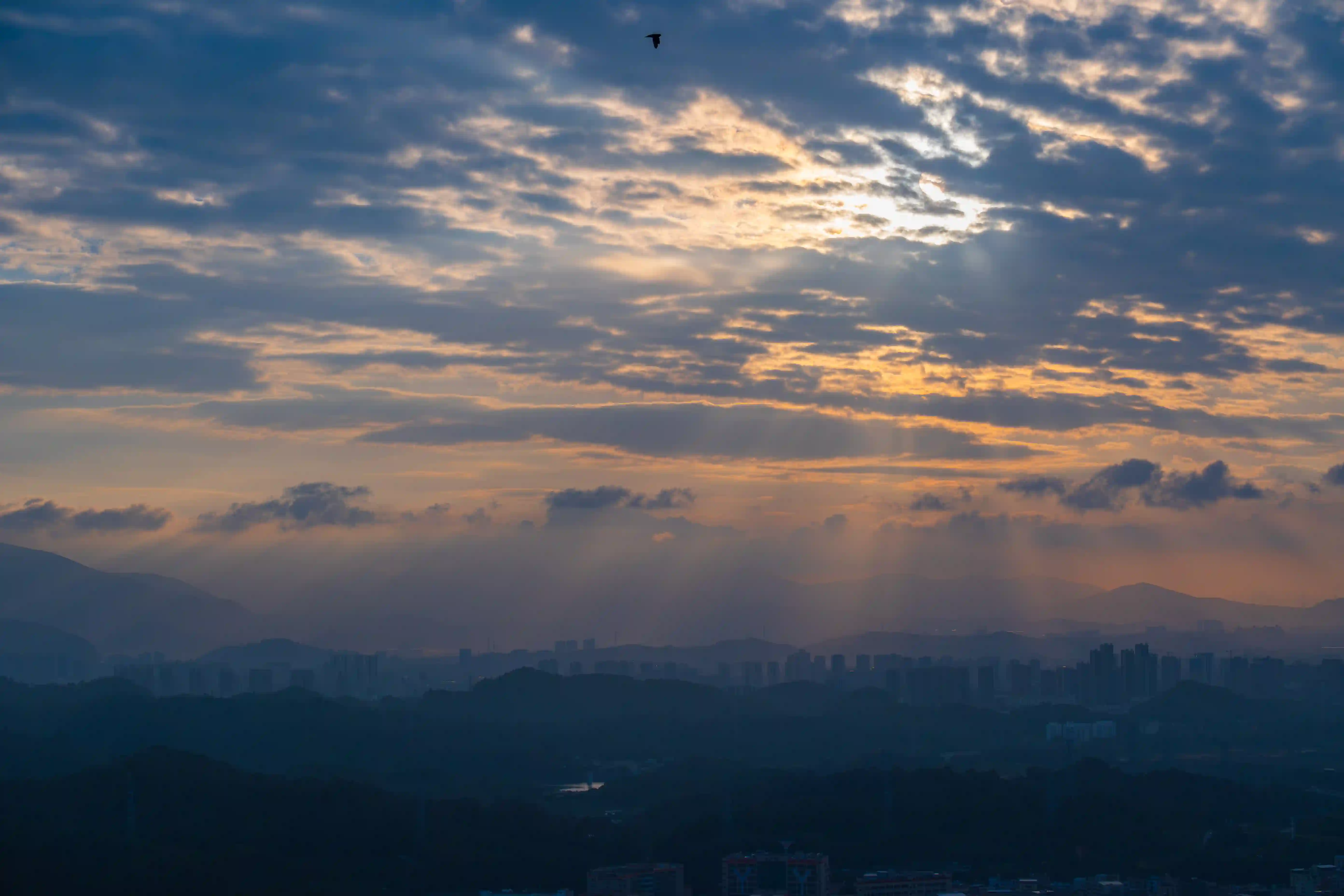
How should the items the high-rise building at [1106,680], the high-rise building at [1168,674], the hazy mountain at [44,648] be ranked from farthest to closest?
the hazy mountain at [44,648], the high-rise building at [1168,674], the high-rise building at [1106,680]

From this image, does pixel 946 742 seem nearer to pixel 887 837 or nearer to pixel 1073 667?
pixel 887 837

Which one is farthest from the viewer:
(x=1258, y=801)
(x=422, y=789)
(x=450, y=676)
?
(x=450, y=676)

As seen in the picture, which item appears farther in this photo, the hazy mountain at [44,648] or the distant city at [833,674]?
the hazy mountain at [44,648]

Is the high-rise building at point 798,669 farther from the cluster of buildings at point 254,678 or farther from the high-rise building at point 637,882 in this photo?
the high-rise building at point 637,882

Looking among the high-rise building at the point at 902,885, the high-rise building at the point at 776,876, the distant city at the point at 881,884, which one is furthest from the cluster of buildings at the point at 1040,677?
the high-rise building at the point at 776,876

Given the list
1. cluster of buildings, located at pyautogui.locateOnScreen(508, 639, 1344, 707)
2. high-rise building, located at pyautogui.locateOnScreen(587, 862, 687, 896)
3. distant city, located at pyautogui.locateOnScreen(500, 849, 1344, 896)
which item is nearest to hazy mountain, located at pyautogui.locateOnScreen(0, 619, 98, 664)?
cluster of buildings, located at pyautogui.locateOnScreen(508, 639, 1344, 707)

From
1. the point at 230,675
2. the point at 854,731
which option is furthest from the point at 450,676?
the point at 854,731

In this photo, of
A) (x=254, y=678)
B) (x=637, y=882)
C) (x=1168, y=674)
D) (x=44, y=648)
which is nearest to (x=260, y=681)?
(x=254, y=678)
